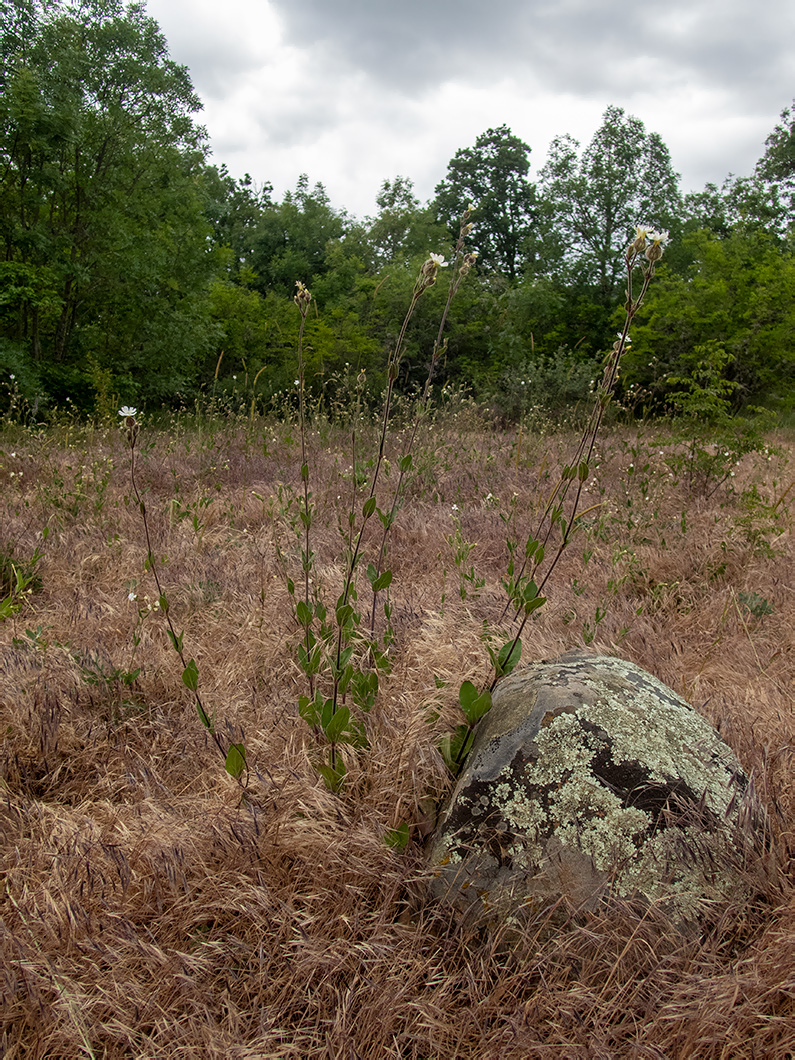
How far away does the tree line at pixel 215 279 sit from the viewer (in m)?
10.4

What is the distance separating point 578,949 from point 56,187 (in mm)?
13148

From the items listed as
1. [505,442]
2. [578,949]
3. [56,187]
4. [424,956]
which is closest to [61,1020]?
[424,956]

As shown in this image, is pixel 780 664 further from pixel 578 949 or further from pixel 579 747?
pixel 578 949

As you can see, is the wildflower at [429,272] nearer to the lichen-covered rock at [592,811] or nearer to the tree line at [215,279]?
the lichen-covered rock at [592,811]

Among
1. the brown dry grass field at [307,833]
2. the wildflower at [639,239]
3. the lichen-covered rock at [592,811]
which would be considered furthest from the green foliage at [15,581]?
the wildflower at [639,239]

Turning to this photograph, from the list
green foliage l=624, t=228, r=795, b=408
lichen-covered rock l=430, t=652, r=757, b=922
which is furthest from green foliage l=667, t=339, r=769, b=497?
green foliage l=624, t=228, r=795, b=408

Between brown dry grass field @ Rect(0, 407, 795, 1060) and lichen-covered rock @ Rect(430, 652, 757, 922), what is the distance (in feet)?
0.23

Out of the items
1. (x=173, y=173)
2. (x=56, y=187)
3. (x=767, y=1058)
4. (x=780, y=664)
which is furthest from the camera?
(x=173, y=173)

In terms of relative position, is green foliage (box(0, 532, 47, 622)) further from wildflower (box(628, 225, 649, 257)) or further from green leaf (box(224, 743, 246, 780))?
wildflower (box(628, 225, 649, 257))

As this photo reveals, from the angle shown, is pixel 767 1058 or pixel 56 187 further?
pixel 56 187

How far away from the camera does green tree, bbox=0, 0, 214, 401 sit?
1013 centimetres

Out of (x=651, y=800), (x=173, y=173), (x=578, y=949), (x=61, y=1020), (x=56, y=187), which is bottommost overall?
(x=61, y=1020)

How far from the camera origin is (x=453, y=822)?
4.88 feet

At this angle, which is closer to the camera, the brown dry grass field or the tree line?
the brown dry grass field
